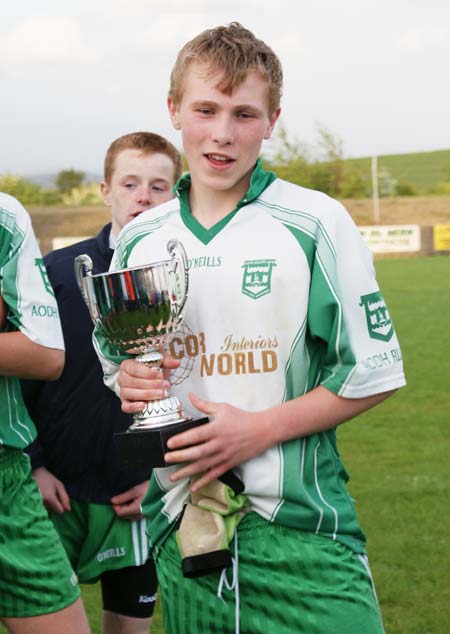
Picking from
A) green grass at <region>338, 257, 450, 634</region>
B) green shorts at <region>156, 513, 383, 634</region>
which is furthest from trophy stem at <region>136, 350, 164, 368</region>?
green grass at <region>338, 257, 450, 634</region>

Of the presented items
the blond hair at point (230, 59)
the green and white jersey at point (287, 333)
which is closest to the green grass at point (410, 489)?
the green and white jersey at point (287, 333)

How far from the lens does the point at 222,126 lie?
233 centimetres

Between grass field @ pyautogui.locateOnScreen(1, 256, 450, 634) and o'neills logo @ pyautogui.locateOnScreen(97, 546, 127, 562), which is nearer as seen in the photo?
o'neills logo @ pyautogui.locateOnScreen(97, 546, 127, 562)

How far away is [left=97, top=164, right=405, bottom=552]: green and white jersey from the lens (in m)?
2.27

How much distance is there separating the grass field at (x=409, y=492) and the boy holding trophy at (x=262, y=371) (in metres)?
2.41

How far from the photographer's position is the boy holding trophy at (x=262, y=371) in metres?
2.25

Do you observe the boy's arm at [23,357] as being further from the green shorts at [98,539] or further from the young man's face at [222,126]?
the green shorts at [98,539]

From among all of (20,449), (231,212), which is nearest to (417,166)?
(20,449)

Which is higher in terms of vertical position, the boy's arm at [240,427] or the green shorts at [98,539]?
the boy's arm at [240,427]

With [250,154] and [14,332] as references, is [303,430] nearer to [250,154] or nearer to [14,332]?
[250,154]

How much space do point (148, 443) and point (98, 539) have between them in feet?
5.05

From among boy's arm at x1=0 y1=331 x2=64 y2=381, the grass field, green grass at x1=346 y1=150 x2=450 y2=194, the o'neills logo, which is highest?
green grass at x1=346 y1=150 x2=450 y2=194

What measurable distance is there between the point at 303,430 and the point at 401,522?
3830 mm

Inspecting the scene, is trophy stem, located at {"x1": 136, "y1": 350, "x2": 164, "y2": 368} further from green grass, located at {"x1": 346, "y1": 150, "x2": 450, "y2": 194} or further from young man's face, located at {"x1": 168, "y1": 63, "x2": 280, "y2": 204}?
green grass, located at {"x1": 346, "y1": 150, "x2": 450, "y2": 194}
